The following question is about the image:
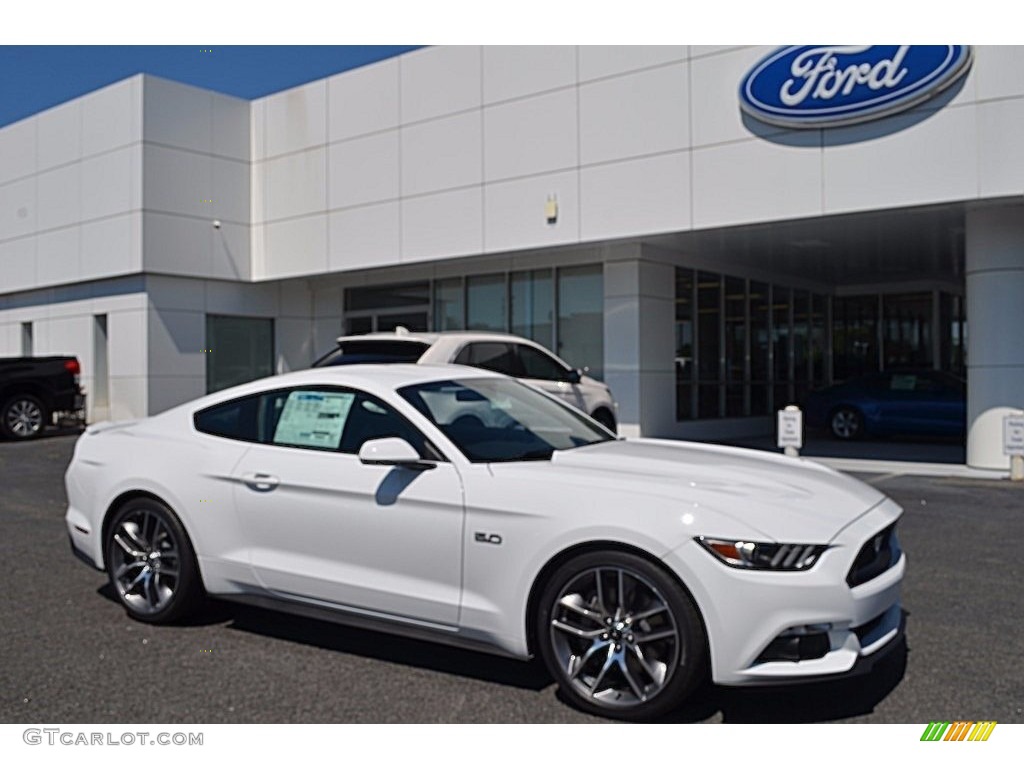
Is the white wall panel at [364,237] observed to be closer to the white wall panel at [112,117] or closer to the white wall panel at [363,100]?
the white wall panel at [363,100]

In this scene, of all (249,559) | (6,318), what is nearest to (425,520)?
(249,559)

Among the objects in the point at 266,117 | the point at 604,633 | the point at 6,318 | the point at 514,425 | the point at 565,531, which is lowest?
the point at 604,633

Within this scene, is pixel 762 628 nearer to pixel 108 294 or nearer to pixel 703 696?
A: pixel 703 696

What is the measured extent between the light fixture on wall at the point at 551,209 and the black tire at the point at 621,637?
36.9 ft

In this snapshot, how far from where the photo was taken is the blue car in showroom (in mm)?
17078

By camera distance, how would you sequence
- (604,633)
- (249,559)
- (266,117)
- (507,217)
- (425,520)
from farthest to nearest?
(266,117) → (507,217) → (249,559) → (425,520) → (604,633)

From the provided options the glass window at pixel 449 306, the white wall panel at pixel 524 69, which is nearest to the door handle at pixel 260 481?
the white wall panel at pixel 524 69

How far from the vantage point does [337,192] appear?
17984 millimetres

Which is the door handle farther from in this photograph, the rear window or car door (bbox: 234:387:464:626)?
the rear window

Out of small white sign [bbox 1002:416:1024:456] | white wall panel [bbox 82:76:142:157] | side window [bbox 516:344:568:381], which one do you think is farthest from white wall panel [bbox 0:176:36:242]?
small white sign [bbox 1002:416:1024:456]

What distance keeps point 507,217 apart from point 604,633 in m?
12.0

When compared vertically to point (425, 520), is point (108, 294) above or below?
above

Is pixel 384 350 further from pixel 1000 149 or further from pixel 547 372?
pixel 1000 149

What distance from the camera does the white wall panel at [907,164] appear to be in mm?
11562
